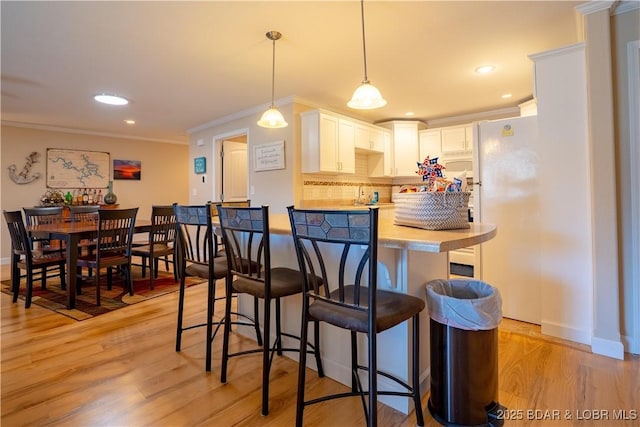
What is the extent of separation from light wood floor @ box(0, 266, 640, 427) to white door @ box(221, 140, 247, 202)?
123 inches

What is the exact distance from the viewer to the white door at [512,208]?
2674mm

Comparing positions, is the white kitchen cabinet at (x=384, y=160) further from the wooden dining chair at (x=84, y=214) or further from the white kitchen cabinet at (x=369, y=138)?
the wooden dining chair at (x=84, y=214)

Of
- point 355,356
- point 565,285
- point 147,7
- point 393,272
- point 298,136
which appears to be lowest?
point 355,356

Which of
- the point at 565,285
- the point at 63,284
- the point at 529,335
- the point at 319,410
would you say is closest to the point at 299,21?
the point at 319,410

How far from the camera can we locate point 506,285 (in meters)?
2.82

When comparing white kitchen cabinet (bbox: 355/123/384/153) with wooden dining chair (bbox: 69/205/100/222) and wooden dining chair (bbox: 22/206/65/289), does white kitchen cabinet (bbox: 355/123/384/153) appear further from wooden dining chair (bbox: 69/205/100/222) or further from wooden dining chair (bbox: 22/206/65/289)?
wooden dining chair (bbox: 22/206/65/289)

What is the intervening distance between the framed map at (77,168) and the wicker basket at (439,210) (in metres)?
6.31

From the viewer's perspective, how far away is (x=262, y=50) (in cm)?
272

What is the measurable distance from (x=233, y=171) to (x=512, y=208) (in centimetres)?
416

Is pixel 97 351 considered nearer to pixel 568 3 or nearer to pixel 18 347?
pixel 18 347

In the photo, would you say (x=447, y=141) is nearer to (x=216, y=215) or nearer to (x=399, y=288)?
(x=216, y=215)

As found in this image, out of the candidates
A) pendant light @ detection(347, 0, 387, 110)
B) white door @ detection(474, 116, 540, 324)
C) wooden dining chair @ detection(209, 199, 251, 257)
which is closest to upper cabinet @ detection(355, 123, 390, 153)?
white door @ detection(474, 116, 540, 324)

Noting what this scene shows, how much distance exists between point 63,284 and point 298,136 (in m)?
3.26

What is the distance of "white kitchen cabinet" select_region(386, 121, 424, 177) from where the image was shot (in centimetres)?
504
